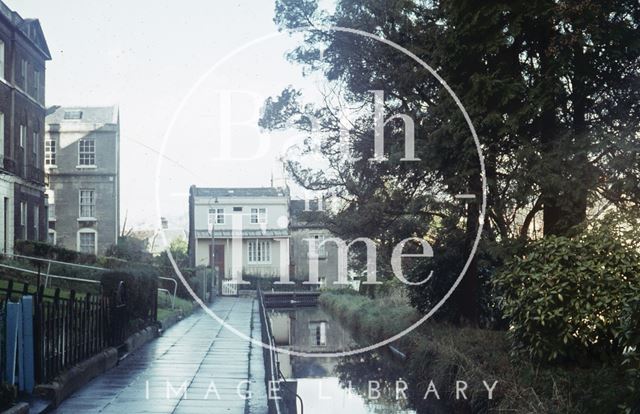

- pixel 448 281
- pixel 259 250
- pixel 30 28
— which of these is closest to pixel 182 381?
pixel 448 281

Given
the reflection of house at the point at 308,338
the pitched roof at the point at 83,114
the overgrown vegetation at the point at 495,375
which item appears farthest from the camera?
the pitched roof at the point at 83,114

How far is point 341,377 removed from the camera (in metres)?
16.6

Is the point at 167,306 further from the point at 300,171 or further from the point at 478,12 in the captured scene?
the point at 478,12

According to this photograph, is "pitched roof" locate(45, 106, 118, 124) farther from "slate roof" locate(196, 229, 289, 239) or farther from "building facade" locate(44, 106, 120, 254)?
"slate roof" locate(196, 229, 289, 239)

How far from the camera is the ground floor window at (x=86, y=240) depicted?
4009 centimetres

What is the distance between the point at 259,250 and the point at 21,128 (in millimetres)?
22304

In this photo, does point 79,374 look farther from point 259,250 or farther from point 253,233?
point 253,233

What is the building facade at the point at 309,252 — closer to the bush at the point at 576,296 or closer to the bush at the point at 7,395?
the bush at the point at 576,296

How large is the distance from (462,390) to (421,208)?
4.19 meters

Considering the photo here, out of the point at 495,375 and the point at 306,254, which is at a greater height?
the point at 306,254

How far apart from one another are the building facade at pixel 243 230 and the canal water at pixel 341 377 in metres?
22.3

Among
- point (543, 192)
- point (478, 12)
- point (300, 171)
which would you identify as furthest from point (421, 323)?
point (478, 12)

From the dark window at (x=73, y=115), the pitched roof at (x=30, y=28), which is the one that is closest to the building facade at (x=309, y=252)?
the pitched roof at (x=30, y=28)

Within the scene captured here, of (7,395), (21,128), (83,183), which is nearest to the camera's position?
(7,395)
